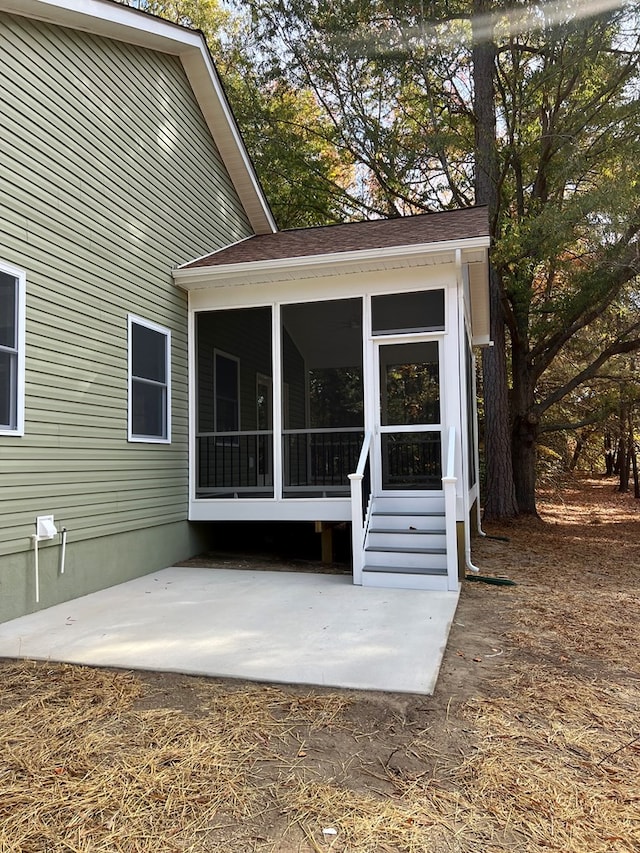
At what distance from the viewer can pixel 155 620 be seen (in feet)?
15.6

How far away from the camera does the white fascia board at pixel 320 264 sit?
6.39 m

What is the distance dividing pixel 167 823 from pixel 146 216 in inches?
253

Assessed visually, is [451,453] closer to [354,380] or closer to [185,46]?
[354,380]

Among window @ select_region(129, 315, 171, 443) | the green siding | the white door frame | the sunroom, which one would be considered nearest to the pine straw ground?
the green siding

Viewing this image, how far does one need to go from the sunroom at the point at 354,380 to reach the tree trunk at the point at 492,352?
237cm

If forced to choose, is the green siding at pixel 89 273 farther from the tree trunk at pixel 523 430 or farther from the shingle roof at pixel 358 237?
the tree trunk at pixel 523 430

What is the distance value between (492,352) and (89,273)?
28.2ft

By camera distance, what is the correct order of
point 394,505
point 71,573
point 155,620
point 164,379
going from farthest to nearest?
1. point 164,379
2. point 394,505
3. point 71,573
4. point 155,620

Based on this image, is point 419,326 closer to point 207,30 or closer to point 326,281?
point 326,281

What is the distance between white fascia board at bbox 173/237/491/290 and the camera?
639 cm

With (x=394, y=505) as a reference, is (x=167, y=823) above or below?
below

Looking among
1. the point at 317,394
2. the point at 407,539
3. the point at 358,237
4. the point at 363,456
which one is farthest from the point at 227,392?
the point at 407,539

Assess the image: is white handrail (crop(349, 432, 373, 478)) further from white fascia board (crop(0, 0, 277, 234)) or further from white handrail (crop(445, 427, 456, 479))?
white fascia board (crop(0, 0, 277, 234))

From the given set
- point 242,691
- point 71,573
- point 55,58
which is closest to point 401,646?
point 242,691
